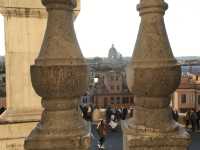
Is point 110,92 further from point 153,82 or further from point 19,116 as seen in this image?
point 153,82

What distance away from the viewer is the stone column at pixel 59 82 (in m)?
2.19

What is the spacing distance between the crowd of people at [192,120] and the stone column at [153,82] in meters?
9.67

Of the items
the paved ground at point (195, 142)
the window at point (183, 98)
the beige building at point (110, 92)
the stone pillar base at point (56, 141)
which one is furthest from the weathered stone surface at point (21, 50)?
the beige building at point (110, 92)

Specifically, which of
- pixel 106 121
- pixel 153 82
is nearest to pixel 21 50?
pixel 153 82

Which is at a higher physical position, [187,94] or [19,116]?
[19,116]

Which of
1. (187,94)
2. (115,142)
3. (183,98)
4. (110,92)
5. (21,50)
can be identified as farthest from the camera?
(110,92)

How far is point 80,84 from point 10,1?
3414 mm

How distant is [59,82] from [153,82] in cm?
72

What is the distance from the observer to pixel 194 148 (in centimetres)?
984

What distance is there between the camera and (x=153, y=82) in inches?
91.4

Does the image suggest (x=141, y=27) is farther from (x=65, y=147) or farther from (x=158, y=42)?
(x=65, y=147)

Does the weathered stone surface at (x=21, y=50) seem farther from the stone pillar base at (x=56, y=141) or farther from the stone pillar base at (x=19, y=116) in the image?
the stone pillar base at (x=56, y=141)

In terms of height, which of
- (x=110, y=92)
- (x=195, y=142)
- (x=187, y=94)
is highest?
(x=195, y=142)

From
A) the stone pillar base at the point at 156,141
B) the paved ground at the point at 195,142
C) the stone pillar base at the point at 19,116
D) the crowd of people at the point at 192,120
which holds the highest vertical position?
the stone pillar base at the point at 156,141
